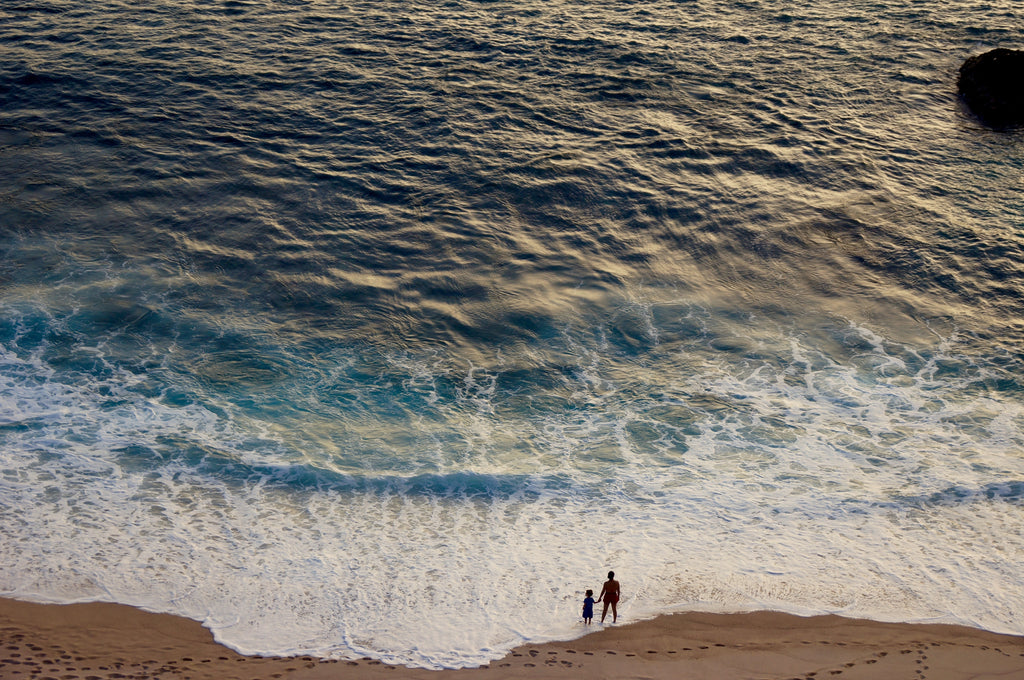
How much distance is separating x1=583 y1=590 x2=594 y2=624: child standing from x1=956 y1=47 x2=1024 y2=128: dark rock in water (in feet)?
69.7

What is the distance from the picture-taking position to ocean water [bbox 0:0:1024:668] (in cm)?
1405

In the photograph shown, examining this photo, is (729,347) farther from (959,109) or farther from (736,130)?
(959,109)

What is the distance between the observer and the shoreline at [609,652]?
11.9 m

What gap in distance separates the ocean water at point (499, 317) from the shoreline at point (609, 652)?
15.0 inches

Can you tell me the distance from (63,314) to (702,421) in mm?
14294

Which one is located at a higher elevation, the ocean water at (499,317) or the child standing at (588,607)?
the ocean water at (499,317)

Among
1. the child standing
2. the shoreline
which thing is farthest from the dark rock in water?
the child standing

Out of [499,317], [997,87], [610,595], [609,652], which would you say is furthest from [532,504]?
[997,87]

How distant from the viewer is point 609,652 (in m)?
12.4

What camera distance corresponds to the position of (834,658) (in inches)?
487

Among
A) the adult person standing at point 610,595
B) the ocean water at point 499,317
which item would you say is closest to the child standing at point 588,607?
the adult person standing at point 610,595

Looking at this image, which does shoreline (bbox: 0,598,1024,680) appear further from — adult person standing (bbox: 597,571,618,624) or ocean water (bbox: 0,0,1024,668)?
ocean water (bbox: 0,0,1024,668)

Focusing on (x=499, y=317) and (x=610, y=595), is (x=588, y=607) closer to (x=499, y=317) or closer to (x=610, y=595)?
(x=610, y=595)

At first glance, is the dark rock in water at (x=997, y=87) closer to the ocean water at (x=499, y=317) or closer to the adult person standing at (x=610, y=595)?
the ocean water at (x=499, y=317)
